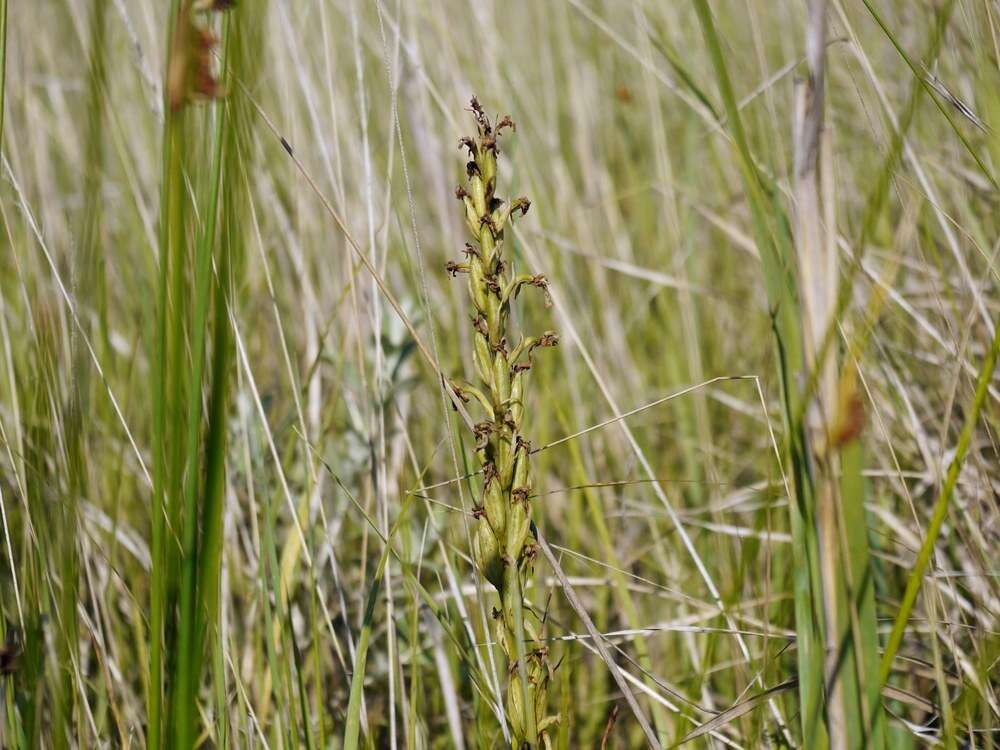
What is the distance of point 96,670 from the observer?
1.12 metres

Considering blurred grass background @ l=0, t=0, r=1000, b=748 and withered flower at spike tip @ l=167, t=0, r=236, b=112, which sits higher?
withered flower at spike tip @ l=167, t=0, r=236, b=112

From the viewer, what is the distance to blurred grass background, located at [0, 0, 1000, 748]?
0.63m

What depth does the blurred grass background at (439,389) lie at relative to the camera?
626mm

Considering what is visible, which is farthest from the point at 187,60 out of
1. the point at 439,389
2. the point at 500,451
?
the point at 439,389

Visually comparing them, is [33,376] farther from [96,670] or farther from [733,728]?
[733,728]

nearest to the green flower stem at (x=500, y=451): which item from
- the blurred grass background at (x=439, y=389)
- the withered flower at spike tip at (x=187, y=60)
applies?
the blurred grass background at (x=439, y=389)

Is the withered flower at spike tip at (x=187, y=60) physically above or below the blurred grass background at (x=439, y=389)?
above

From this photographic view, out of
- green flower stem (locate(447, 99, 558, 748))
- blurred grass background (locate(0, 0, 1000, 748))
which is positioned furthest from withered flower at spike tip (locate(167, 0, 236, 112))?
green flower stem (locate(447, 99, 558, 748))

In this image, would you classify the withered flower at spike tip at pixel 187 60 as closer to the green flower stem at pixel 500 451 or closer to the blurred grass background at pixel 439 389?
the blurred grass background at pixel 439 389

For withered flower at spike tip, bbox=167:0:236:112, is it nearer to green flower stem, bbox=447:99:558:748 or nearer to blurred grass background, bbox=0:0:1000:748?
blurred grass background, bbox=0:0:1000:748

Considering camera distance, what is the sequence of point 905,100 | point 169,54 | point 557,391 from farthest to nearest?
1. point 557,391
2. point 905,100
3. point 169,54

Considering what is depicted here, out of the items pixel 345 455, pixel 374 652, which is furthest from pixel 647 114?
pixel 374 652

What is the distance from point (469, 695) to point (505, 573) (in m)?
0.58

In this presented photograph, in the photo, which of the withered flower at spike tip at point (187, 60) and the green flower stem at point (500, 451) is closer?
the withered flower at spike tip at point (187, 60)
